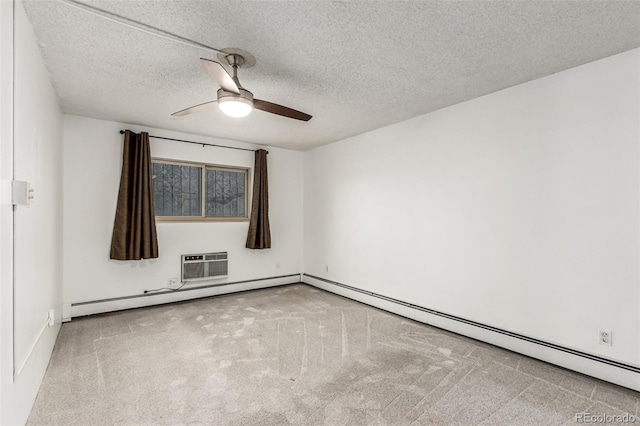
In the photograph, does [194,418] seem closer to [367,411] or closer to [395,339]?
[367,411]

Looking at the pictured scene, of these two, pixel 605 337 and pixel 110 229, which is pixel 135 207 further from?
pixel 605 337

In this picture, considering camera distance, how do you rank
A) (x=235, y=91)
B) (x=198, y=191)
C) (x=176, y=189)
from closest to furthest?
(x=235, y=91) → (x=176, y=189) → (x=198, y=191)

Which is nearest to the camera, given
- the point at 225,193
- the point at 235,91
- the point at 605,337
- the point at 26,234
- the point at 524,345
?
the point at 26,234

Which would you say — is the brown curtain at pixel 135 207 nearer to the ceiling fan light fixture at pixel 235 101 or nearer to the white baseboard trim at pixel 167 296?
the white baseboard trim at pixel 167 296

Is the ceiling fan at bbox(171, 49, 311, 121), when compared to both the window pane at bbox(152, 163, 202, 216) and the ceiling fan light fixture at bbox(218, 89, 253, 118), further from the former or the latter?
the window pane at bbox(152, 163, 202, 216)

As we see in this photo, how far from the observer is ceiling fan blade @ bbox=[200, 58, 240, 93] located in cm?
190

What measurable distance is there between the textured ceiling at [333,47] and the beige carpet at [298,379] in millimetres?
2457

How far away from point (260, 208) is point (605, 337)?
429 centimetres

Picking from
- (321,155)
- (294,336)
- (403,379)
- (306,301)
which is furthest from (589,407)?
(321,155)

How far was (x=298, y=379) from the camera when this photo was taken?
2.40 meters
